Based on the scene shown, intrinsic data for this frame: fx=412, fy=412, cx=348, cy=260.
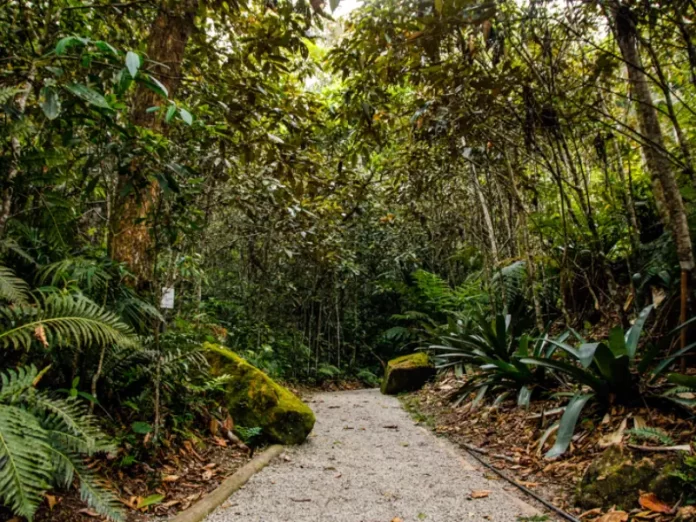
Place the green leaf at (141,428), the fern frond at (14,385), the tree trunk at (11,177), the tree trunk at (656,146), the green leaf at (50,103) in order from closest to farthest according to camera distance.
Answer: the green leaf at (50,103) < the fern frond at (14,385) < the tree trunk at (11,177) < the green leaf at (141,428) < the tree trunk at (656,146)

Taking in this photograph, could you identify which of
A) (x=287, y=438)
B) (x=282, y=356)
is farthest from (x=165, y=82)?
(x=282, y=356)

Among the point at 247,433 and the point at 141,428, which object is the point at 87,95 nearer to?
the point at 141,428

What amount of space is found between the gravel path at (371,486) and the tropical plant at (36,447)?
0.68 metres

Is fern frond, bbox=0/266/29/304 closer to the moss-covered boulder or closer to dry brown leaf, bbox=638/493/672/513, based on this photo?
the moss-covered boulder

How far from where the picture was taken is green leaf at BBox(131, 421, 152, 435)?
7.73 ft

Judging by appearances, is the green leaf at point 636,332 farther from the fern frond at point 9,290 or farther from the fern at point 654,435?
the fern frond at point 9,290

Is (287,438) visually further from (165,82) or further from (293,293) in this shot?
(293,293)

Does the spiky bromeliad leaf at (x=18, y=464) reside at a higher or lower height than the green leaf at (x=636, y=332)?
lower

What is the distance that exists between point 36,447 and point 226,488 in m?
1.15

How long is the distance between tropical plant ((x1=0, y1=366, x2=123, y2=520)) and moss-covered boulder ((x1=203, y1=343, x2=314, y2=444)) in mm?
1602

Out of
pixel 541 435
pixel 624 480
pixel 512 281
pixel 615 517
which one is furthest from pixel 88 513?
pixel 512 281

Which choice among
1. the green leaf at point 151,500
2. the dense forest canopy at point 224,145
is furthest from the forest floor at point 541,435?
the green leaf at point 151,500

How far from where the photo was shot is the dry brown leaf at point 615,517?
1.77 m

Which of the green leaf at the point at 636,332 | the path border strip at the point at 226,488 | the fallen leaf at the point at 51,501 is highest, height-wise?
the green leaf at the point at 636,332
